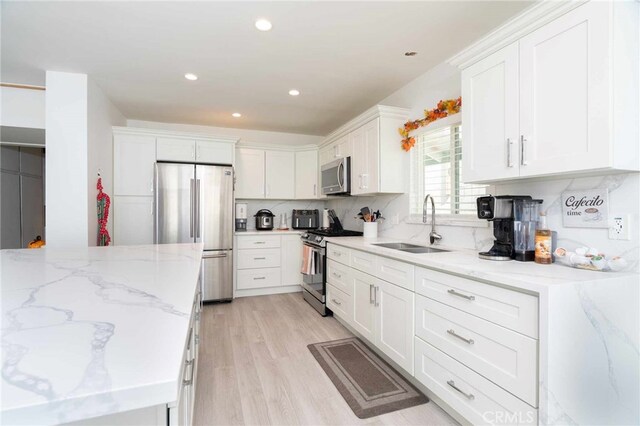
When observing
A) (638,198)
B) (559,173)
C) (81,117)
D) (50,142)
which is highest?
(81,117)

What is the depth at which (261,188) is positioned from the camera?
4574 mm

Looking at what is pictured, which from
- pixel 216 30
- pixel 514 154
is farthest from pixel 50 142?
pixel 514 154

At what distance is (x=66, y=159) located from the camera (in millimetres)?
2949

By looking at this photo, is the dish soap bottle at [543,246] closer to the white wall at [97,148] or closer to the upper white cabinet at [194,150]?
the upper white cabinet at [194,150]

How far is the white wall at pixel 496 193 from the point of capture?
147 centimetres

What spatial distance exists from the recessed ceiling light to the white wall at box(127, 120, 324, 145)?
2.21 metres

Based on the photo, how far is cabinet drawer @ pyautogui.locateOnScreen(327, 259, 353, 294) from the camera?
2966mm

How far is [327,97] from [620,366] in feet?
10.5

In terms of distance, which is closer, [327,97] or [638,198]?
[638,198]

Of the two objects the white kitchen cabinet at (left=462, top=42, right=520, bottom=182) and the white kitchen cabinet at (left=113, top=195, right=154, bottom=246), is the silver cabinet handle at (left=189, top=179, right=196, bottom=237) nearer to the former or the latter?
the white kitchen cabinet at (left=113, top=195, right=154, bottom=246)

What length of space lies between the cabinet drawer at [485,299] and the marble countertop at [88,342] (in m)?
1.34

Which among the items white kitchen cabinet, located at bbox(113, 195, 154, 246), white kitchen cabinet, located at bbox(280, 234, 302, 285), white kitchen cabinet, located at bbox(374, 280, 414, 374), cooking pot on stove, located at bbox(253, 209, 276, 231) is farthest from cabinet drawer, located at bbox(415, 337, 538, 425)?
white kitchen cabinet, located at bbox(113, 195, 154, 246)

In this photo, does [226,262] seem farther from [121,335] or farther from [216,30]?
[121,335]

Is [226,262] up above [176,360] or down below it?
below
